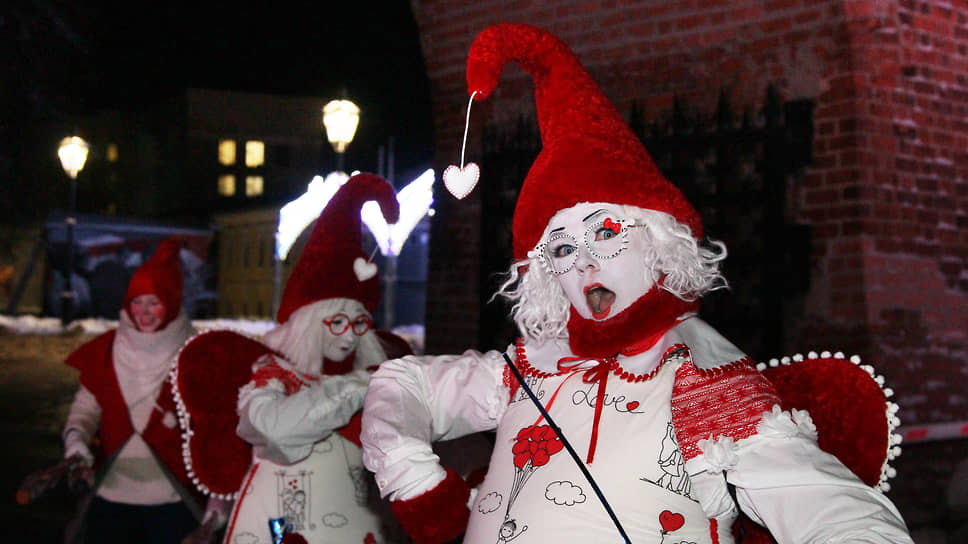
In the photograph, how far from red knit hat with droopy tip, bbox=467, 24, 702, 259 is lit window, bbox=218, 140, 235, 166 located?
102 ft

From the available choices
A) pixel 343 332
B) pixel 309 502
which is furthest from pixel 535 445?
pixel 343 332

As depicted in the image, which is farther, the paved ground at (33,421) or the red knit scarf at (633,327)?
the paved ground at (33,421)

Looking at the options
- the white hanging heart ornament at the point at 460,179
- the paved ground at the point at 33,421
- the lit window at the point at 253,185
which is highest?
the lit window at the point at 253,185

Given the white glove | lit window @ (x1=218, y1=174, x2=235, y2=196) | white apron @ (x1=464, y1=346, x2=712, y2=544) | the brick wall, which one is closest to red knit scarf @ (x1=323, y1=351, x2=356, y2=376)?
the white glove

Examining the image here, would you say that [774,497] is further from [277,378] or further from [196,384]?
[196,384]

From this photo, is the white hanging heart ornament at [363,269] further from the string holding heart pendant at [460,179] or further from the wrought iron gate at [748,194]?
the string holding heart pendant at [460,179]

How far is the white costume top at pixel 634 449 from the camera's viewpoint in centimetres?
177

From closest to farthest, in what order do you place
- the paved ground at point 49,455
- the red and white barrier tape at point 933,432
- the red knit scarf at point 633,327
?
the red knit scarf at point 633,327 < the red and white barrier tape at point 933,432 < the paved ground at point 49,455

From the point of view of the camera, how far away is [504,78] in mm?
5410

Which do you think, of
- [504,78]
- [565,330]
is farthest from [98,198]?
[565,330]

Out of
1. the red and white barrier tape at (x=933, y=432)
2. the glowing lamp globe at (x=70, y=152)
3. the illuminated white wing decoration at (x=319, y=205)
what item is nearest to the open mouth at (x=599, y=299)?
the red and white barrier tape at (x=933, y=432)

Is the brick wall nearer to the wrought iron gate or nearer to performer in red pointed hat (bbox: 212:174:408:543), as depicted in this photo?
the wrought iron gate

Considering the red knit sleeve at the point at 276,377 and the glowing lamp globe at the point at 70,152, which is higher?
the glowing lamp globe at the point at 70,152

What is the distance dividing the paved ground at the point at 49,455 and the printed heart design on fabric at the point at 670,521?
252 centimetres
